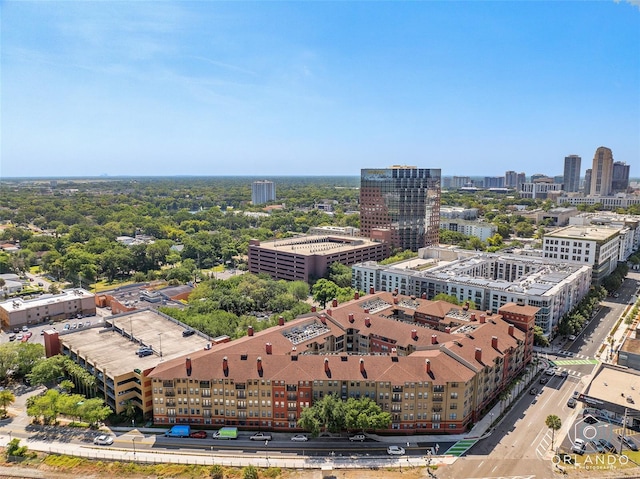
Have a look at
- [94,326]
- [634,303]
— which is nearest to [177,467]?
[94,326]

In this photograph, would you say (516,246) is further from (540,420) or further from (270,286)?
(540,420)

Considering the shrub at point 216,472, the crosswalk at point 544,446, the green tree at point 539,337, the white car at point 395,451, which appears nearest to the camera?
the shrub at point 216,472

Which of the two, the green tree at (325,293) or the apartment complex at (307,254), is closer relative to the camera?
the green tree at (325,293)

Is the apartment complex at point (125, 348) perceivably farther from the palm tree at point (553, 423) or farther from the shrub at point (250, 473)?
the palm tree at point (553, 423)

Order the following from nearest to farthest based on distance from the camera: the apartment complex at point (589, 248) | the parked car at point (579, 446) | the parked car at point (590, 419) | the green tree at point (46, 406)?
the parked car at point (579, 446) → the green tree at point (46, 406) → the parked car at point (590, 419) → the apartment complex at point (589, 248)

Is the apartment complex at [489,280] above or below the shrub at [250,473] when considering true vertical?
above

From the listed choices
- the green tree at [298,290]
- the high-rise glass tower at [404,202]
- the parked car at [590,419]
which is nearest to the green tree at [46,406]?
the green tree at [298,290]

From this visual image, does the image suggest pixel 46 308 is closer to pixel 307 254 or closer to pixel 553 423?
Result: pixel 307 254

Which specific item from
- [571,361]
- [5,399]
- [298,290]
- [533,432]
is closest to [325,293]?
[298,290]
